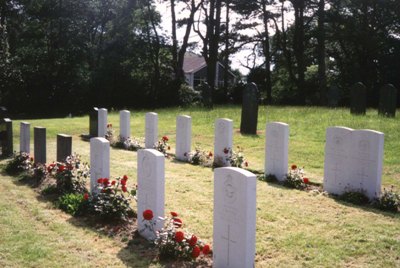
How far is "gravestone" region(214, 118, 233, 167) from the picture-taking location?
11.6 meters

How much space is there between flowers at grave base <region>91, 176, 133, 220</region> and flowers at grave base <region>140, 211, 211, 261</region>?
1.47 metres

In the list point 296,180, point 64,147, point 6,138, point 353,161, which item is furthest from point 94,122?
point 353,161

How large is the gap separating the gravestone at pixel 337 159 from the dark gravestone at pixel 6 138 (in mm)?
9133

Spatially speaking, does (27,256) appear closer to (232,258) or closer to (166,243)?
(166,243)

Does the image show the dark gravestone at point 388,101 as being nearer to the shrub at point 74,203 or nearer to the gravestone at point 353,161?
the gravestone at point 353,161

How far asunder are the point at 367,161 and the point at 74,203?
5.47 m

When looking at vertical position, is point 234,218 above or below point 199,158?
above

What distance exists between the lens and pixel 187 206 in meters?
8.16

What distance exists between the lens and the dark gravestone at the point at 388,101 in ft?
58.9

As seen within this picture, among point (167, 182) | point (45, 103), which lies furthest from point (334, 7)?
point (167, 182)

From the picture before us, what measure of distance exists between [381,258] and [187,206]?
356cm

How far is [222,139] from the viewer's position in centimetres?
1176

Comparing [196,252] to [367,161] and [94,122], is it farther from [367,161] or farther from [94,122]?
[94,122]

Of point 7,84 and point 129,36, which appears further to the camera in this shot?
point 129,36
